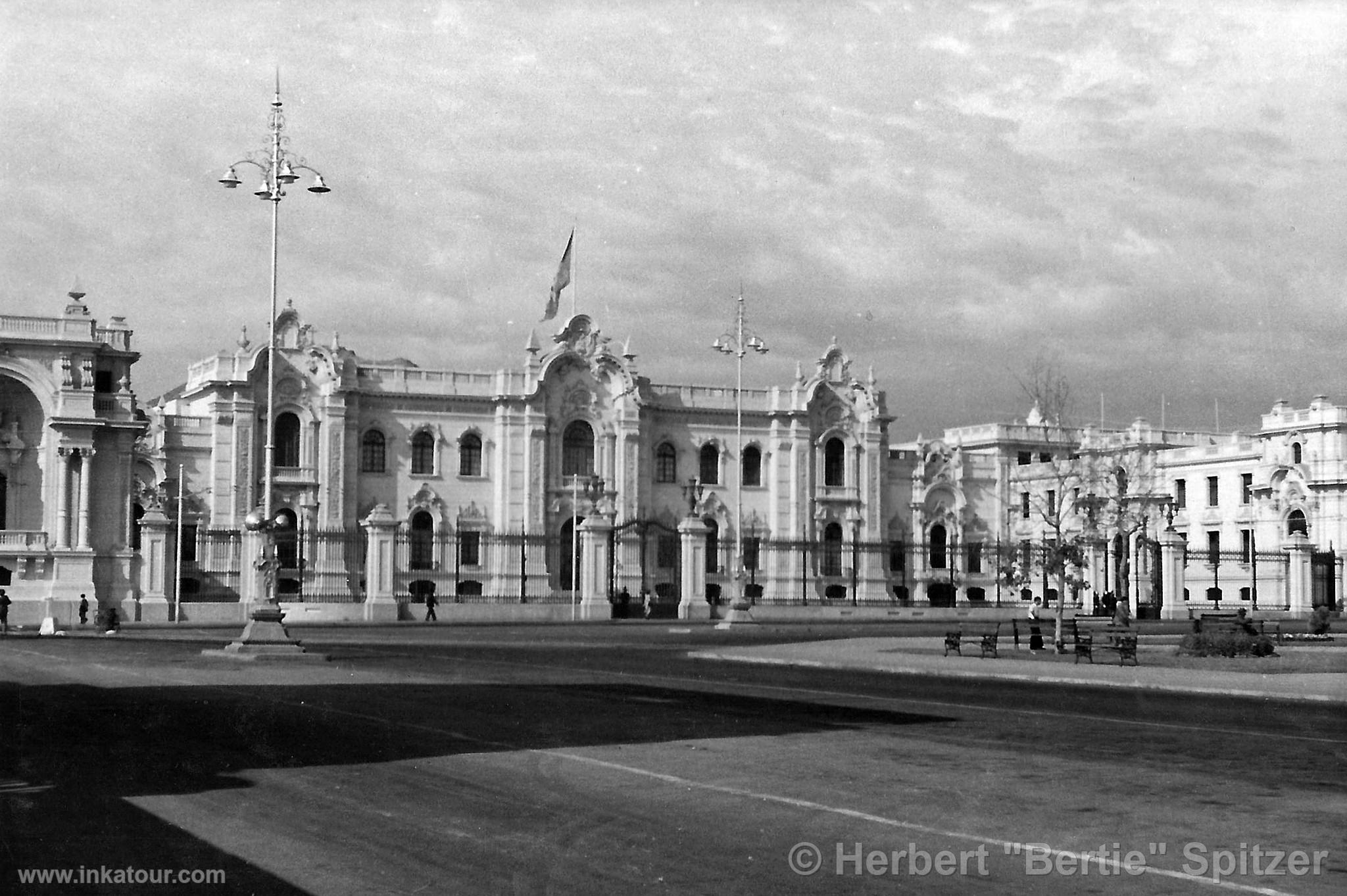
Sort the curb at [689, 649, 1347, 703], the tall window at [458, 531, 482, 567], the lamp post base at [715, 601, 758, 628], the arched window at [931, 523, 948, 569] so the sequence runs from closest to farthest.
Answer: the curb at [689, 649, 1347, 703] < the lamp post base at [715, 601, 758, 628] < the tall window at [458, 531, 482, 567] < the arched window at [931, 523, 948, 569]

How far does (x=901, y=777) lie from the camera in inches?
556

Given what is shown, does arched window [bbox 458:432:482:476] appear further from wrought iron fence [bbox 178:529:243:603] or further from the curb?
the curb

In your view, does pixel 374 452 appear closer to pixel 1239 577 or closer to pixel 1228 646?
pixel 1239 577

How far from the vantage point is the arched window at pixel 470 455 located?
7975 centimetres

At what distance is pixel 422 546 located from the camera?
3051 inches

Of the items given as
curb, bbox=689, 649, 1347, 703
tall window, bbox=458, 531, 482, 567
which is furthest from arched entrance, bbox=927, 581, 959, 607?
curb, bbox=689, 649, 1347, 703

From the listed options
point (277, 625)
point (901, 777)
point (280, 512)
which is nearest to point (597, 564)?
point (280, 512)

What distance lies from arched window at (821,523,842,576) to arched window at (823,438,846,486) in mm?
2378

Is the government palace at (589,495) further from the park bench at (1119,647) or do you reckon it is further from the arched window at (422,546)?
the park bench at (1119,647)

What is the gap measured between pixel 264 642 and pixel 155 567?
2315cm

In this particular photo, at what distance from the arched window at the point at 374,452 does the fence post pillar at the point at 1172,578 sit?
35.6 meters

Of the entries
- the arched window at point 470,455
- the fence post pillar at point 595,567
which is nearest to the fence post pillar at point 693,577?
the fence post pillar at point 595,567

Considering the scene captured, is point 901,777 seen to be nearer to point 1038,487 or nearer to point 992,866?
point 992,866

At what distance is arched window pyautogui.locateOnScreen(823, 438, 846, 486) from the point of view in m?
86.8
